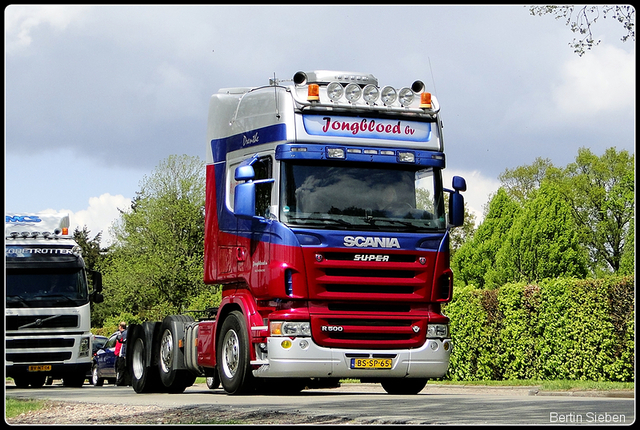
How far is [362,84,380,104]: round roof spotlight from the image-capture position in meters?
13.9

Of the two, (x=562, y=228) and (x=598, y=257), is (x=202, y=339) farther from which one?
(x=598, y=257)

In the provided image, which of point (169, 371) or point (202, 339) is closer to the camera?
point (202, 339)

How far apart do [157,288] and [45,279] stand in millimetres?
34285

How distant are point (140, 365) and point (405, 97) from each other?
7.73 meters

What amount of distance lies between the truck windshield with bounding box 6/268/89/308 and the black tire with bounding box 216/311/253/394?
935 centimetres

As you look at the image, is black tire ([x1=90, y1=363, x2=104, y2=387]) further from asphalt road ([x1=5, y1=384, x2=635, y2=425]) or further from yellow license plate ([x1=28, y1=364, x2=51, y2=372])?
asphalt road ([x1=5, y1=384, x2=635, y2=425])

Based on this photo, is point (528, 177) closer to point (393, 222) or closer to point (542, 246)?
point (542, 246)

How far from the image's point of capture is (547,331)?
23.7 metres

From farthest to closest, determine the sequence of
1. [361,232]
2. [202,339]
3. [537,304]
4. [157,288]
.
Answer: [157,288] → [537,304] → [202,339] → [361,232]

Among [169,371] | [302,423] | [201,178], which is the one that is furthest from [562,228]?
[302,423]

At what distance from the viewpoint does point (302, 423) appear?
9750mm

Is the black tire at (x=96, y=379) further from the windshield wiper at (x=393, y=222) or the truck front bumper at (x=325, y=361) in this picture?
the windshield wiper at (x=393, y=222)

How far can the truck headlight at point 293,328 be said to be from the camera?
13.0m

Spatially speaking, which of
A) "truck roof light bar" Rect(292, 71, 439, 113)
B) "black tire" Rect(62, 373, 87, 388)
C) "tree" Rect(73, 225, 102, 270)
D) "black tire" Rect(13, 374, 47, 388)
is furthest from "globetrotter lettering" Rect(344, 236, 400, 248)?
"tree" Rect(73, 225, 102, 270)
